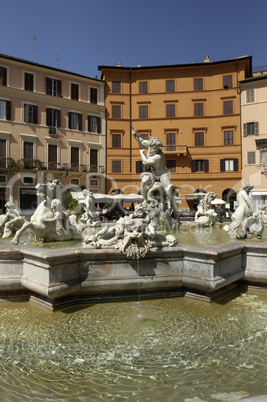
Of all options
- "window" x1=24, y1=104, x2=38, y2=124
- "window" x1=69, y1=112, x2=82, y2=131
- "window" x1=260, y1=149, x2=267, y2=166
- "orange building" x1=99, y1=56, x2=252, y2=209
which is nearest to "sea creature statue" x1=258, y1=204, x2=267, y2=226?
"orange building" x1=99, y1=56, x2=252, y2=209

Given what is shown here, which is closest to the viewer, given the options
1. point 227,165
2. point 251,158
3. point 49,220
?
point 49,220

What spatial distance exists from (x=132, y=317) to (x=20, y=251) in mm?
1842

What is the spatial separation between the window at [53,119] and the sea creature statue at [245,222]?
27.2 m

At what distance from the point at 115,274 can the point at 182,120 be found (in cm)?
3140

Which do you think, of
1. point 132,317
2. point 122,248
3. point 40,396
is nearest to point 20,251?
point 122,248

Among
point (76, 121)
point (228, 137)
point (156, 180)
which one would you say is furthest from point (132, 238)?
point (228, 137)

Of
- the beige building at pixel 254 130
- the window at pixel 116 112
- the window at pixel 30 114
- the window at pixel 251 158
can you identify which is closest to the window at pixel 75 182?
the window at pixel 30 114

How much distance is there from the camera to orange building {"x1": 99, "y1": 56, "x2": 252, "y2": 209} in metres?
32.6

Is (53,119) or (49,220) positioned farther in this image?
(53,119)

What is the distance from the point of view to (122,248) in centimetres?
435

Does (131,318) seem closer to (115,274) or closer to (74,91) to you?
(115,274)

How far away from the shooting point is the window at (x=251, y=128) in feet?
103

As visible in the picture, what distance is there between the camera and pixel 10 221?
267 inches

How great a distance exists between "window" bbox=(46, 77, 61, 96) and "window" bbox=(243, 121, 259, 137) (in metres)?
19.7
